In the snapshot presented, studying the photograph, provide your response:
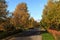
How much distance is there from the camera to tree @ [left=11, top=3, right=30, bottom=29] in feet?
253

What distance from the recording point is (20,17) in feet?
277

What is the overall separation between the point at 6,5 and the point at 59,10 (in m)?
14.8

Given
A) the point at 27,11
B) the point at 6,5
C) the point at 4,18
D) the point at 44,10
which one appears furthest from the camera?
the point at 27,11

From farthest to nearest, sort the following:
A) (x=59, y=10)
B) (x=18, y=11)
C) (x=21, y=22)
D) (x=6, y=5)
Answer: (x=18, y=11)
(x=21, y=22)
(x=6, y=5)
(x=59, y=10)

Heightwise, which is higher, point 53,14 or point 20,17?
point 20,17

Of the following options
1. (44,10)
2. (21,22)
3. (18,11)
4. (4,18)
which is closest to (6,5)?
(4,18)

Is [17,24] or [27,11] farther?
[27,11]

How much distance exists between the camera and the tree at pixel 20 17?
7706 centimetres

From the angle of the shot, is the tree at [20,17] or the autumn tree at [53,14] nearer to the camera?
the autumn tree at [53,14]

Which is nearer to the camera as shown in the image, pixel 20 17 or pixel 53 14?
pixel 53 14

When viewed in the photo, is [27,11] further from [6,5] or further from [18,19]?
[6,5]

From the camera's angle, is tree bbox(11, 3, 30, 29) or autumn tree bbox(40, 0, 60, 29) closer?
autumn tree bbox(40, 0, 60, 29)

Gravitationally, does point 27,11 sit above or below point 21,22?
above

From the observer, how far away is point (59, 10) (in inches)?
1367
